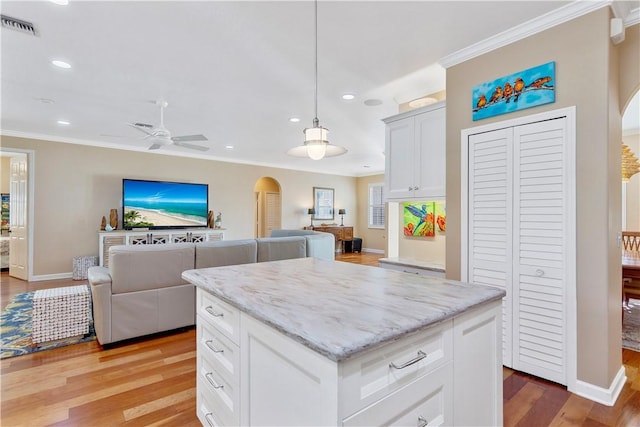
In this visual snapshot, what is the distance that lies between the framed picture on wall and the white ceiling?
4.84m

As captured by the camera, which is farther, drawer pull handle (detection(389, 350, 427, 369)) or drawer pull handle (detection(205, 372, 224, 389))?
drawer pull handle (detection(205, 372, 224, 389))

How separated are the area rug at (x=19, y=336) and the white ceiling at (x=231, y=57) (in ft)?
8.29

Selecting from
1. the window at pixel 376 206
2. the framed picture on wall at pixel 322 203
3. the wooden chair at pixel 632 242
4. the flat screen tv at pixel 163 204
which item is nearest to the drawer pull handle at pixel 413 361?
the wooden chair at pixel 632 242

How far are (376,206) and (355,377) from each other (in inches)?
370

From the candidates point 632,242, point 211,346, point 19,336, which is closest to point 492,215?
point 211,346

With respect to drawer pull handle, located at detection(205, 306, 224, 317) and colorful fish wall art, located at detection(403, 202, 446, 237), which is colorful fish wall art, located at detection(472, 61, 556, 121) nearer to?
colorful fish wall art, located at detection(403, 202, 446, 237)

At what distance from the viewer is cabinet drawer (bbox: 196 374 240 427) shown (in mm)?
1406

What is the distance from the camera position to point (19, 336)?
308 cm

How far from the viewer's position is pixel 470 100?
8.72 feet

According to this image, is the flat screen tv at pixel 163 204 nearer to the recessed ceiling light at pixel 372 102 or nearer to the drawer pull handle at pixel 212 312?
the recessed ceiling light at pixel 372 102

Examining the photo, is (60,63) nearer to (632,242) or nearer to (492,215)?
(492,215)

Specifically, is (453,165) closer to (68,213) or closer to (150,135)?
(150,135)

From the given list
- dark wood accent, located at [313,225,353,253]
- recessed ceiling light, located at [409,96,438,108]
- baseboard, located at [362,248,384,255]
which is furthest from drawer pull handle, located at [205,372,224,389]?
baseboard, located at [362,248,384,255]

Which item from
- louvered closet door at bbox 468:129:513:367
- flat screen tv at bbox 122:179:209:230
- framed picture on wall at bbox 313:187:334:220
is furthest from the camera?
framed picture on wall at bbox 313:187:334:220
